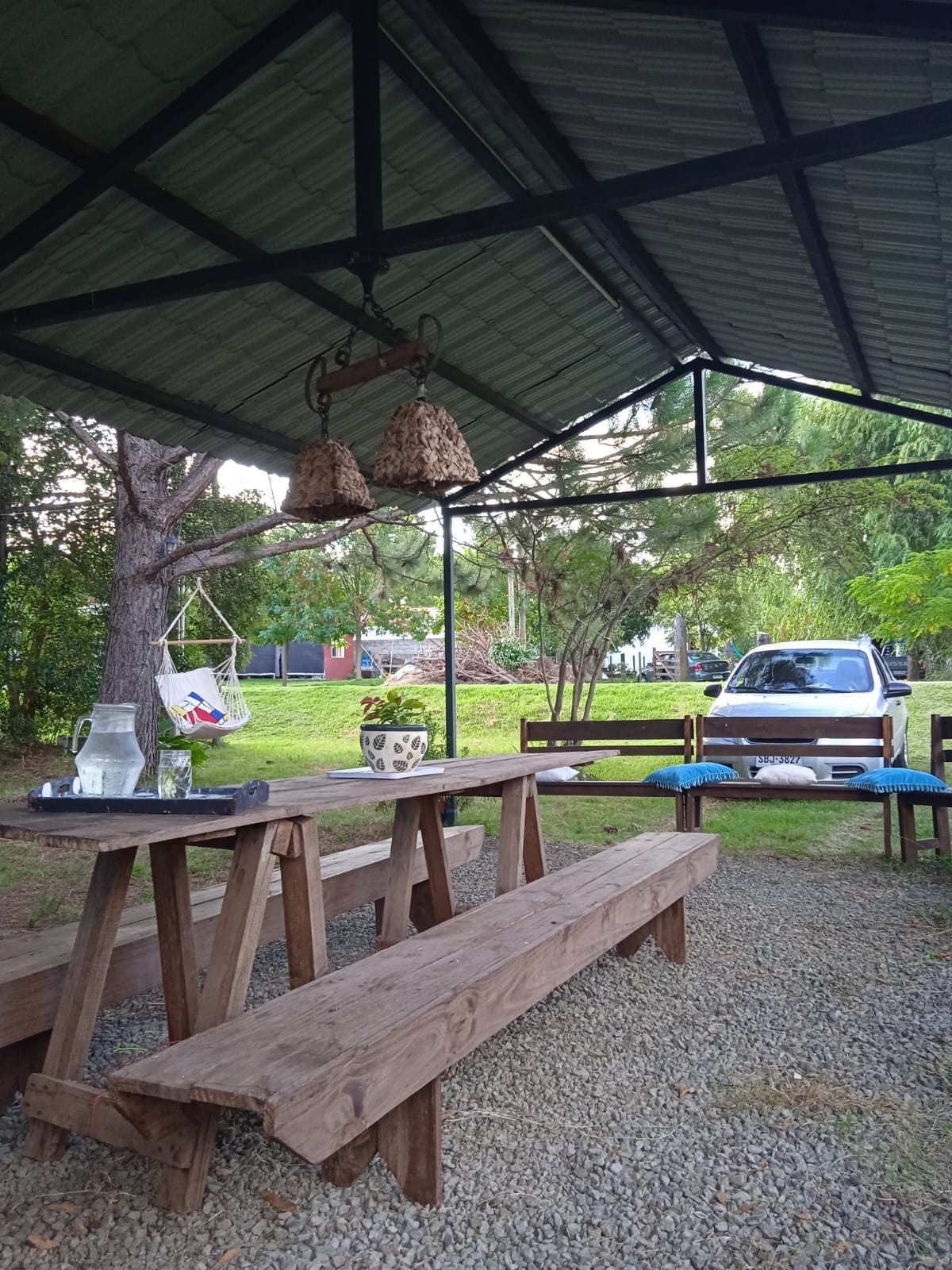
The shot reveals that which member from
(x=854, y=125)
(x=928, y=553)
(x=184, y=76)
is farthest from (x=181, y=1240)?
(x=928, y=553)

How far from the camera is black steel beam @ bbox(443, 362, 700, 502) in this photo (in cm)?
632

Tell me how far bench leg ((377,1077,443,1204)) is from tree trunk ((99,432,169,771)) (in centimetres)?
805

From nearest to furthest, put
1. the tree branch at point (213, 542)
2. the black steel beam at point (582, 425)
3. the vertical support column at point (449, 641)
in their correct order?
the black steel beam at point (582, 425) < the vertical support column at point (449, 641) < the tree branch at point (213, 542)

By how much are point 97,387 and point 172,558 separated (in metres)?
5.21

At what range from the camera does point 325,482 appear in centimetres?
342

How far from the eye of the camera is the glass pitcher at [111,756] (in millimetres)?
2350

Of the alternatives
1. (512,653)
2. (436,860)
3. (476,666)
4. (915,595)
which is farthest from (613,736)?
(476,666)

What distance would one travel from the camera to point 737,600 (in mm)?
16234

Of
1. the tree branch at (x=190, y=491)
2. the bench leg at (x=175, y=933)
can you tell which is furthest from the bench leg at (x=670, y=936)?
the tree branch at (x=190, y=491)

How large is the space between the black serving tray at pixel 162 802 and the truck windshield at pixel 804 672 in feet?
21.7

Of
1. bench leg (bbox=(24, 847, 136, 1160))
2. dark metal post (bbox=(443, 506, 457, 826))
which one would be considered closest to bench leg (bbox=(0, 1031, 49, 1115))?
bench leg (bbox=(24, 847, 136, 1160))

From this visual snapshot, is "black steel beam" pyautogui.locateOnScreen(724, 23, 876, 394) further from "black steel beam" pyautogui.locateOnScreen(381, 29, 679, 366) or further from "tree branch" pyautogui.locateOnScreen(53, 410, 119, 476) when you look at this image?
"tree branch" pyautogui.locateOnScreen(53, 410, 119, 476)

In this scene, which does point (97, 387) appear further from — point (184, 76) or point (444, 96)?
point (444, 96)

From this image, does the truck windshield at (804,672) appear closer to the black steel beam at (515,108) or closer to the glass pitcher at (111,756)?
the black steel beam at (515,108)
